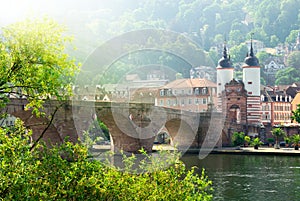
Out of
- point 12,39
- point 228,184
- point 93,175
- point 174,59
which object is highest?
point 174,59

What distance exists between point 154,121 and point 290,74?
12596 cm

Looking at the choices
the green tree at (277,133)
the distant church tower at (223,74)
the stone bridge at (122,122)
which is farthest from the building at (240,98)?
the stone bridge at (122,122)

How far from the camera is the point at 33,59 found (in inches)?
501

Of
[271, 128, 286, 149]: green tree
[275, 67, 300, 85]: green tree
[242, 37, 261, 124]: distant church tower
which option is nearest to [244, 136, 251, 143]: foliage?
[271, 128, 286, 149]: green tree

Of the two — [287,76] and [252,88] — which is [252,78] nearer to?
[252,88]

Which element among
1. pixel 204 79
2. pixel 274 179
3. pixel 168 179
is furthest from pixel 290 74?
pixel 168 179

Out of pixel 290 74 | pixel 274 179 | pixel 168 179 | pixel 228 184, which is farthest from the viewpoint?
pixel 290 74

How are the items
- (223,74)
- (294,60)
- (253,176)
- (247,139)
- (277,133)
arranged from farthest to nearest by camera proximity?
(294,60) → (223,74) → (277,133) → (247,139) → (253,176)

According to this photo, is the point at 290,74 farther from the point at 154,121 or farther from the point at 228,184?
the point at 228,184

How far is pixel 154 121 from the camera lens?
55.8 meters

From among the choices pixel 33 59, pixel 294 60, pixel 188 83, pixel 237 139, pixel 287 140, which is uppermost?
pixel 294 60

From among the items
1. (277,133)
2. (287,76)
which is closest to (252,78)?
(277,133)

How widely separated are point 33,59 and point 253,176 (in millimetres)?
31728

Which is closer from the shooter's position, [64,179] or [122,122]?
[64,179]
